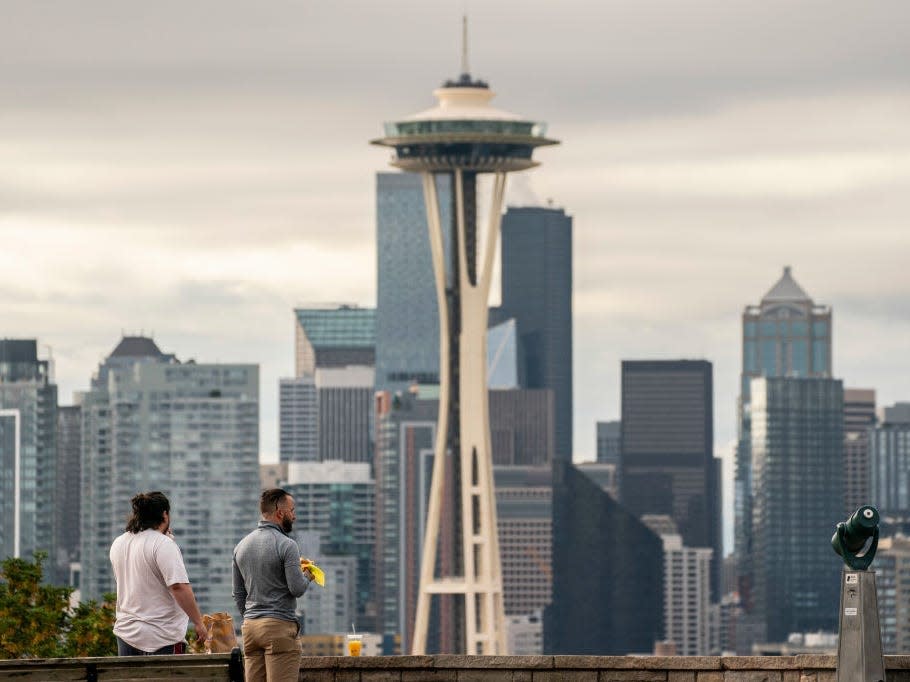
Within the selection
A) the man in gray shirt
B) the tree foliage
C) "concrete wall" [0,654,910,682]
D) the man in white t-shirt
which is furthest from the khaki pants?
the tree foliage

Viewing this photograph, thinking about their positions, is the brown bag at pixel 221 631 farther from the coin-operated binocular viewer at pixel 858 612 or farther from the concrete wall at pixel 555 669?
the coin-operated binocular viewer at pixel 858 612

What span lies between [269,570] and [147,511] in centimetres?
108

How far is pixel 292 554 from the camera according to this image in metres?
21.9

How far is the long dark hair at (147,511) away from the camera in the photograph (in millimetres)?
21875

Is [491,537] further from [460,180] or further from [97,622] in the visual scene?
[97,622]

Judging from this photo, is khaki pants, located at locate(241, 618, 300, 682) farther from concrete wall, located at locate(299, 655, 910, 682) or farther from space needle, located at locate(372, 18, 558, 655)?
space needle, located at locate(372, 18, 558, 655)

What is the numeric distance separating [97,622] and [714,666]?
16070mm

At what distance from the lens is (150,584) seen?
2202 cm

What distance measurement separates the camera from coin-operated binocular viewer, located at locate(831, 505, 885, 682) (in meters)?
→ 23.7

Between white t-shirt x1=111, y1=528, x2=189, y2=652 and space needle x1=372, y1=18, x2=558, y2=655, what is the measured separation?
445 ft

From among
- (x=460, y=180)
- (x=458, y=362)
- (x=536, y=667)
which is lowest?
(x=536, y=667)

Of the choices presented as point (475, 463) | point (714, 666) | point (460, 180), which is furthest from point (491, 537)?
point (714, 666)

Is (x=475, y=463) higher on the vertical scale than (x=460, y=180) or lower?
lower

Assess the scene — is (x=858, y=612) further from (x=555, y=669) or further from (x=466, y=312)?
(x=466, y=312)
